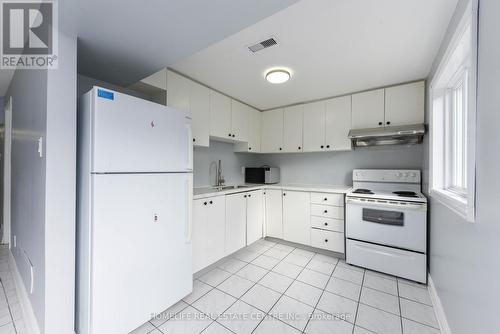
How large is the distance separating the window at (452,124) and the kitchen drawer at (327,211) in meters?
1.01

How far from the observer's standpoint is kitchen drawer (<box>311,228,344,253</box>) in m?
2.68

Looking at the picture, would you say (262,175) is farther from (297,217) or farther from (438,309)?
(438,309)

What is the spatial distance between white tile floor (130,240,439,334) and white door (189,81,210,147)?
1638 millimetres

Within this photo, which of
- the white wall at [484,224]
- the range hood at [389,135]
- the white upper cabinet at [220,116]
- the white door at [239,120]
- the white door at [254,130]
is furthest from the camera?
the white door at [254,130]

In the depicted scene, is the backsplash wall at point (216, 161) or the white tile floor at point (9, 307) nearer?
the white tile floor at point (9, 307)

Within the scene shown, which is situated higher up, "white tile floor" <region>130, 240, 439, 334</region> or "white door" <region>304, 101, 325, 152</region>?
"white door" <region>304, 101, 325, 152</region>

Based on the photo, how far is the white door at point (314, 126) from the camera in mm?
3141

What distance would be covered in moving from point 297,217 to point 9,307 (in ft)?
10.2

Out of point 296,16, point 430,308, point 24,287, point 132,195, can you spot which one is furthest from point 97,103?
point 430,308

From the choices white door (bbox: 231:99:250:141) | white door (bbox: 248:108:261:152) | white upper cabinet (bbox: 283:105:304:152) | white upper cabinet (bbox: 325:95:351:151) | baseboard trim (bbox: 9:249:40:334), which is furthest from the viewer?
white door (bbox: 248:108:261:152)

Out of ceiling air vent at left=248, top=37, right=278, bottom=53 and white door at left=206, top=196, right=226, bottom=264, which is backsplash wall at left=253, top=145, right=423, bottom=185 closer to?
white door at left=206, top=196, right=226, bottom=264

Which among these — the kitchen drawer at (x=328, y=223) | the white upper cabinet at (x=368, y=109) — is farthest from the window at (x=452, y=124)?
the kitchen drawer at (x=328, y=223)

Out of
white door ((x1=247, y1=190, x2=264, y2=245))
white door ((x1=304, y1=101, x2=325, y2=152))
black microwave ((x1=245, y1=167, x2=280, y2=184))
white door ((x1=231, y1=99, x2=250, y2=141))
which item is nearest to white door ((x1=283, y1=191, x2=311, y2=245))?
white door ((x1=247, y1=190, x2=264, y2=245))

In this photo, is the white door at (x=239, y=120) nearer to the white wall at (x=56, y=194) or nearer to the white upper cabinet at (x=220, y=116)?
the white upper cabinet at (x=220, y=116)
